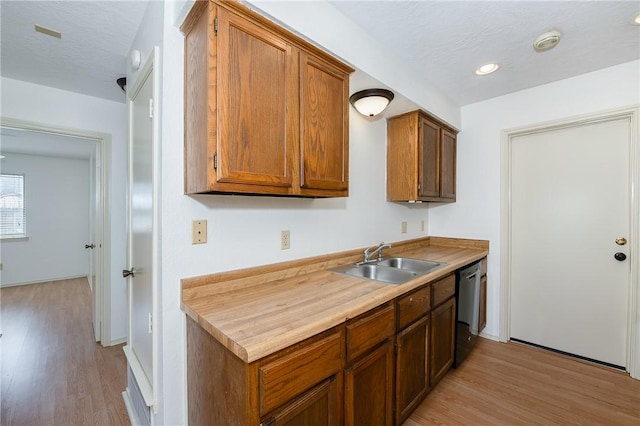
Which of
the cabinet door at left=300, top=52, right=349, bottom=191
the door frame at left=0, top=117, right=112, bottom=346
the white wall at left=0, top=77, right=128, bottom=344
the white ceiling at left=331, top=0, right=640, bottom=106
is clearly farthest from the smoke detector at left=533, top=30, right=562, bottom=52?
the door frame at left=0, top=117, right=112, bottom=346

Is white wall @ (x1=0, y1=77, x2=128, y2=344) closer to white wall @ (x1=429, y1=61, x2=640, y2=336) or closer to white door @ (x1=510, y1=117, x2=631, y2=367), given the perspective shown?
white wall @ (x1=429, y1=61, x2=640, y2=336)

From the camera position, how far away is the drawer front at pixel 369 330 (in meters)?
1.23

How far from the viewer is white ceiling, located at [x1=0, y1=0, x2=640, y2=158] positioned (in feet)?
5.14

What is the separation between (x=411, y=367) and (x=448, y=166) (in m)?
2.11

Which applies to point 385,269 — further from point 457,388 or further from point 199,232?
point 199,232

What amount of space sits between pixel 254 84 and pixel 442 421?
2228 millimetres

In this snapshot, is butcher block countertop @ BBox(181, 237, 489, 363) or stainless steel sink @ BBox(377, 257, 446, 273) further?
stainless steel sink @ BBox(377, 257, 446, 273)

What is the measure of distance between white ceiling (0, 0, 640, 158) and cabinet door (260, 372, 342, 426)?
5.86 feet

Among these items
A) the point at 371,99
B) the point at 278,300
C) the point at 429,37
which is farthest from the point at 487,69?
the point at 278,300

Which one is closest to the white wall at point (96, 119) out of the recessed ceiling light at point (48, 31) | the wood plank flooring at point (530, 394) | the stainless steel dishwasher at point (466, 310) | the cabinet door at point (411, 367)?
the recessed ceiling light at point (48, 31)

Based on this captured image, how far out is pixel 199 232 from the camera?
1.39 metres

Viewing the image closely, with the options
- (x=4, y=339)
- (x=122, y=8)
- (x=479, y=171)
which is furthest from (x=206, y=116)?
(x=4, y=339)

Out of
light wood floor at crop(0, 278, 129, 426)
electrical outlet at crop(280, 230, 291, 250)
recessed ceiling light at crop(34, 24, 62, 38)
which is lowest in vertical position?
light wood floor at crop(0, 278, 129, 426)

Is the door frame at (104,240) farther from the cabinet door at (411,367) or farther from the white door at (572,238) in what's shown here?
the white door at (572,238)
